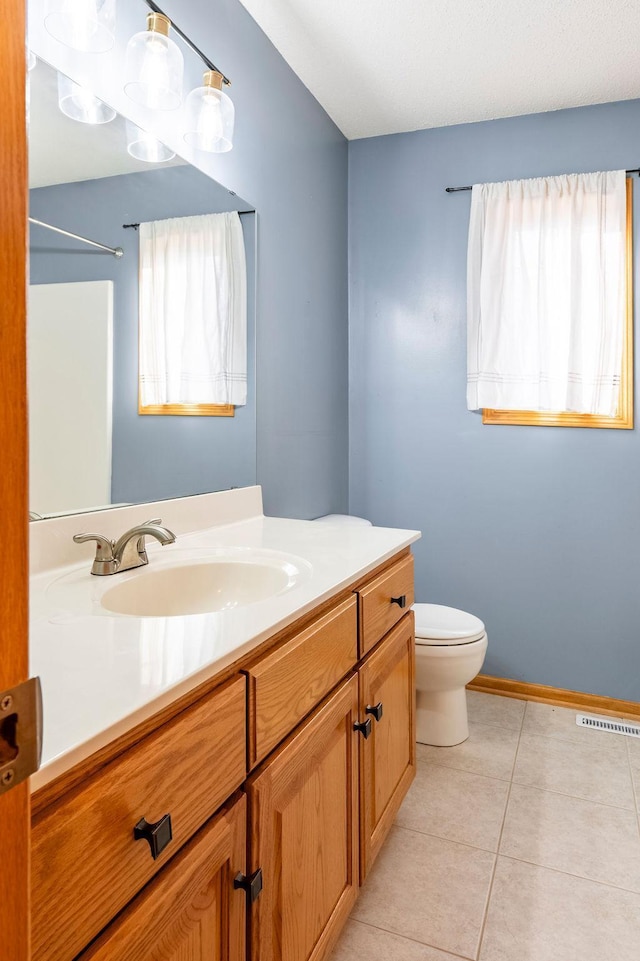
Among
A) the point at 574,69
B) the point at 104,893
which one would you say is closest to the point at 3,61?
the point at 104,893

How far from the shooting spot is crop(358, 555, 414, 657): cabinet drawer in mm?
1374

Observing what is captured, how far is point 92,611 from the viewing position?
1002 millimetres

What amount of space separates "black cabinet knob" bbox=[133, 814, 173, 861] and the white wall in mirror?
0.71m

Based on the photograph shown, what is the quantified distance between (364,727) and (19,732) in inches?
42.9

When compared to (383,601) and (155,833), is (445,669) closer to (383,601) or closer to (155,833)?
(383,601)

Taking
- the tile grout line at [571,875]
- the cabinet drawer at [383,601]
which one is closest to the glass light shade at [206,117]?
the cabinet drawer at [383,601]

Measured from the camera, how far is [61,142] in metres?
1.26

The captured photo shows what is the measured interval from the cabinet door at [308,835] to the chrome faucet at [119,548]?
48cm

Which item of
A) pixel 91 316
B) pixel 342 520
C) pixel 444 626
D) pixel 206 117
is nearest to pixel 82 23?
pixel 206 117

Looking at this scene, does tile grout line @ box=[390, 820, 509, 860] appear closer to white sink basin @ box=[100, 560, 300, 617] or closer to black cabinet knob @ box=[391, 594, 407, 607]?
black cabinet knob @ box=[391, 594, 407, 607]

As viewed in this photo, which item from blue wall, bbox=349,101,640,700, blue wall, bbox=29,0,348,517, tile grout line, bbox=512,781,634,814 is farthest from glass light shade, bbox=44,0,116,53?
tile grout line, bbox=512,781,634,814

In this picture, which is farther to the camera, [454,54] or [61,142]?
[454,54]

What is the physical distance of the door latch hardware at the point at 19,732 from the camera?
36 centimetres

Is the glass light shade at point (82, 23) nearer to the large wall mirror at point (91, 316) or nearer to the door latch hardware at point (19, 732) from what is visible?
the large wall mirror at point (91, 316)
